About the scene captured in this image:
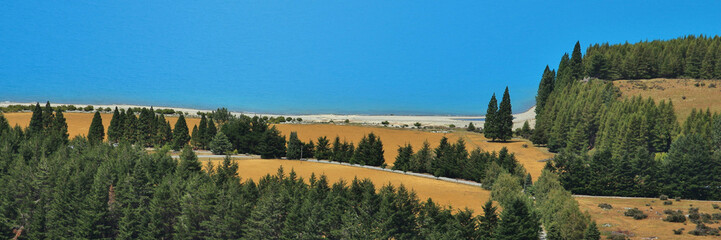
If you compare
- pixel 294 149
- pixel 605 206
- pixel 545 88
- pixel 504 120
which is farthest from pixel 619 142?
pixel 294 149

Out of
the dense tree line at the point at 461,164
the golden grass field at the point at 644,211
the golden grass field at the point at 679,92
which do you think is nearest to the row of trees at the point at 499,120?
the golden grass field at the point at 679,92

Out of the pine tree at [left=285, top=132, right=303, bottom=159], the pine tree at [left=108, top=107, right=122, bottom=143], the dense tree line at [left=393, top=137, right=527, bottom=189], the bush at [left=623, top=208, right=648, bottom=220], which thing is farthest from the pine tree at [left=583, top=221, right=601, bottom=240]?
the pine tree at [left=108, top=107, right=122, bottom=143]

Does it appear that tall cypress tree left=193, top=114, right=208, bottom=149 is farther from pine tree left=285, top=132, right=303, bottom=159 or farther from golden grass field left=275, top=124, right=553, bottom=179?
golden grass field left=275, top=124, right=553, bottom=179

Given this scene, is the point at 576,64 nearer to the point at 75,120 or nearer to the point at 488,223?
the point at 488,223

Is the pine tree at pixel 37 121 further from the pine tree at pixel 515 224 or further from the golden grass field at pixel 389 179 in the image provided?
the pine tree at pixel 515 224

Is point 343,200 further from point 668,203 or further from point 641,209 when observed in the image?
point 668,203

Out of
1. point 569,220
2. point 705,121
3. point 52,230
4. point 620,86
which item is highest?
point 620,86

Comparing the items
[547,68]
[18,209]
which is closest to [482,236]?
[18,209]
